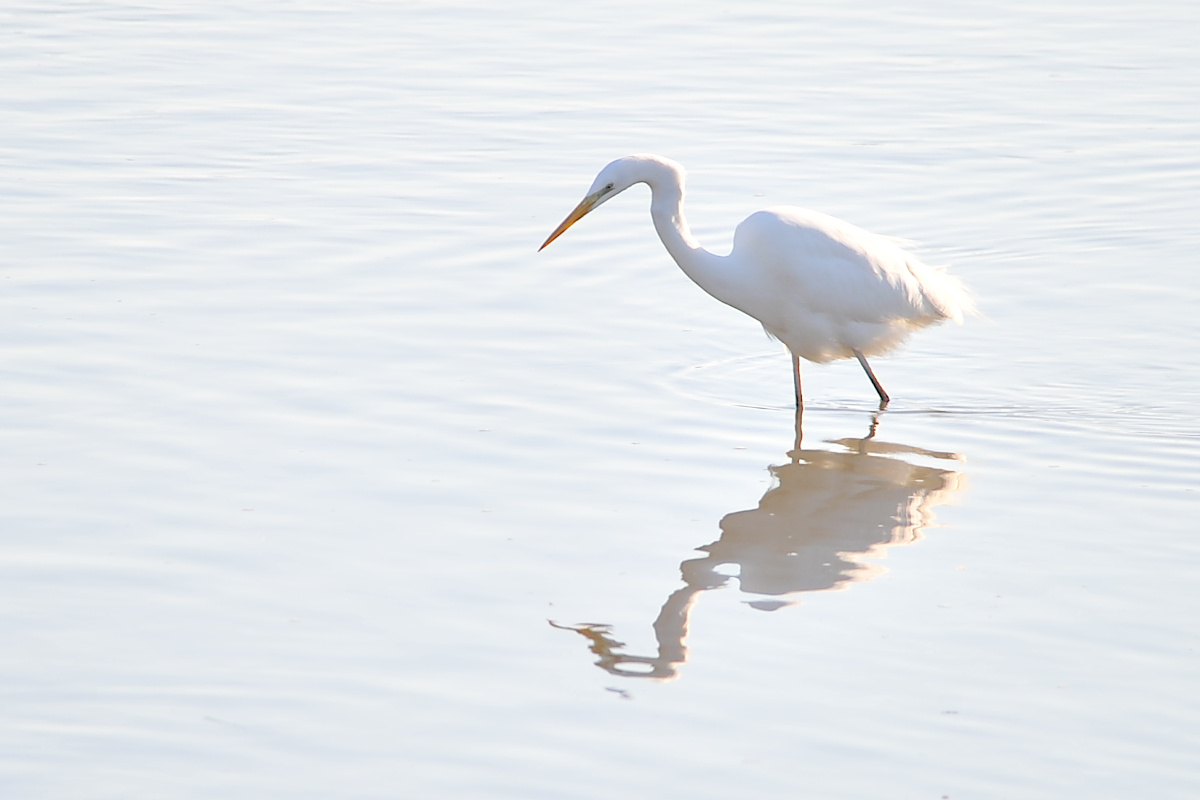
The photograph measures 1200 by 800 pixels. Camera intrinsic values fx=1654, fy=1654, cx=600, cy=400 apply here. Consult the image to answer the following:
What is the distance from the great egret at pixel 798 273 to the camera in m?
6.89

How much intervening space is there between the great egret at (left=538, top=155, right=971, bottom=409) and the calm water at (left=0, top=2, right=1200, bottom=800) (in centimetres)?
34

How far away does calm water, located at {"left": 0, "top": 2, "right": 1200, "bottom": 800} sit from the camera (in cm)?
410

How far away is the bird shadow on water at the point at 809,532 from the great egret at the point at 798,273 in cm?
49

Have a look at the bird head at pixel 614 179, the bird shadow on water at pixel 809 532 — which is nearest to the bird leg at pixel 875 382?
the bird shadow on water at pixel 809 532

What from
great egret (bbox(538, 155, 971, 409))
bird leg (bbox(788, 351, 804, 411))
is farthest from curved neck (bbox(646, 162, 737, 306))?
bird leg (bbox(788, 351, 804, 411))

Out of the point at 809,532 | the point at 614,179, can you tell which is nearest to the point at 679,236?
the point at 614,179

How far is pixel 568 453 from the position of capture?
624 cm

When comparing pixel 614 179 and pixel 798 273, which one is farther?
pixel 798 273

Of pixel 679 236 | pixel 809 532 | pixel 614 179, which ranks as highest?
pixel 614 179

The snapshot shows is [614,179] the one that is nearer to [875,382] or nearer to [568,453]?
[568,453]

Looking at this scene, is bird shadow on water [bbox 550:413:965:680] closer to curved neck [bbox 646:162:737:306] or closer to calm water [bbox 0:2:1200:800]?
calm water [bbox 0:2:1200:800]

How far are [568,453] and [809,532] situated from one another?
105 cm

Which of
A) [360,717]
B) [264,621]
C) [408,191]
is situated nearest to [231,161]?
[408,191]

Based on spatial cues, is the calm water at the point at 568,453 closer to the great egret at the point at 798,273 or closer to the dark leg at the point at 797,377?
the dark leg at the point at 797,377
